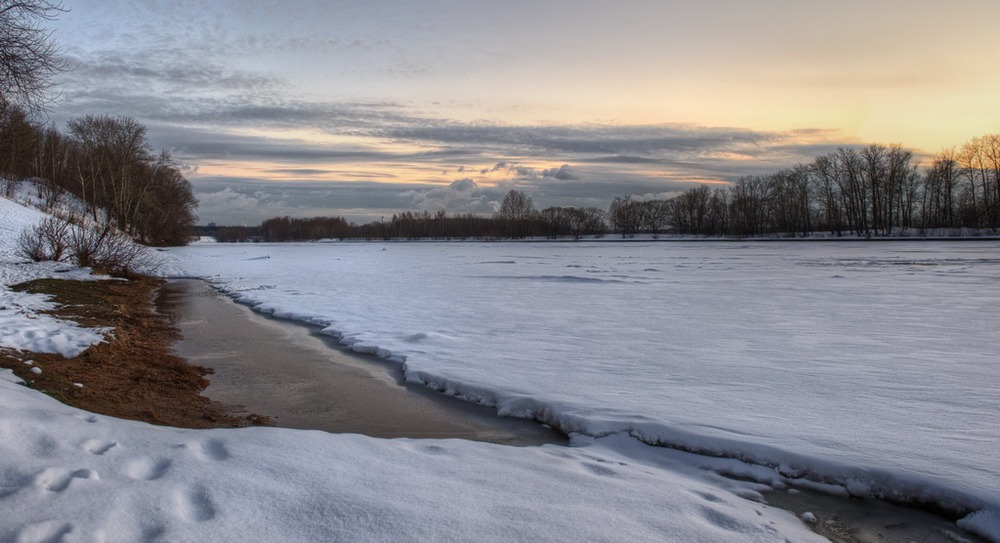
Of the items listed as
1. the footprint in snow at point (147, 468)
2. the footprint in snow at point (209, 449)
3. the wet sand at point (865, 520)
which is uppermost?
the footprint in snow at point (147, 468)

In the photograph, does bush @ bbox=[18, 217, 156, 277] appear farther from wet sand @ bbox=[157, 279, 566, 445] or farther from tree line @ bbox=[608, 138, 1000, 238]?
tree line @ bbox=[608, 138, 1000, 238]

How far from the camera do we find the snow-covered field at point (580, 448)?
3412mm

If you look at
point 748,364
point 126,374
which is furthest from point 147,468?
point 748,364

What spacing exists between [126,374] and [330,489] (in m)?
5.11

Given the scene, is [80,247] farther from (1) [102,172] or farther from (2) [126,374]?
(1) [102,172]

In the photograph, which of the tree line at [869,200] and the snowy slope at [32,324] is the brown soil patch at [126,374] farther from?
the tree line at [869,200]

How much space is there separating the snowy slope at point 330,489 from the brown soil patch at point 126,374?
803mm

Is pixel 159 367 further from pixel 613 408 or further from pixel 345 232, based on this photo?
pixel 345 232

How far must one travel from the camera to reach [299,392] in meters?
7.30

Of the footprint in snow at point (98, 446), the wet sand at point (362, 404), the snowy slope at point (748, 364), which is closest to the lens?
the wet sand at point (362, 404)

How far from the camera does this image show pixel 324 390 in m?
7.39

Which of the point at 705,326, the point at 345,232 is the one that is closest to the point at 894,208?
the point at 705,326

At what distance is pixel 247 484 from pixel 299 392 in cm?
361

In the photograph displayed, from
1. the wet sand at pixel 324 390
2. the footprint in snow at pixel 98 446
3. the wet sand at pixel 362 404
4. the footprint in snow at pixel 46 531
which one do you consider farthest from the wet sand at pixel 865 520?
the footprint in snow at pixel 98 446
